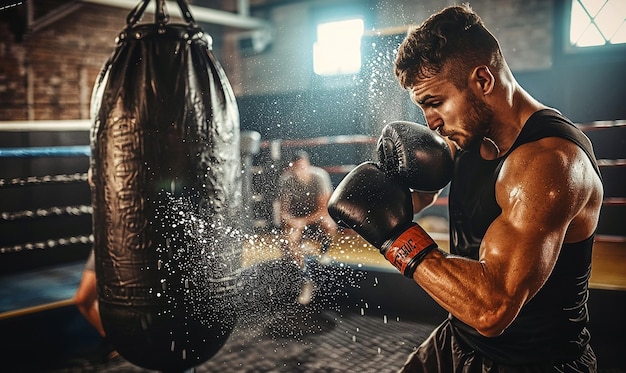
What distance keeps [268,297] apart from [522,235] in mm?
4152

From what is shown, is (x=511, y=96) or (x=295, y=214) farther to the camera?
(x=295, y=214)

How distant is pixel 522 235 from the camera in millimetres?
1199

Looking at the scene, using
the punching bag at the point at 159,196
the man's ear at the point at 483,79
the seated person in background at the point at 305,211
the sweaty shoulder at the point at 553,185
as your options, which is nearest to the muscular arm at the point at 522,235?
the sweaty shoulder at the point at 553,185

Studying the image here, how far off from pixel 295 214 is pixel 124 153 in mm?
3160

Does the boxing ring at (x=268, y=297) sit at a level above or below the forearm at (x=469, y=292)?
below

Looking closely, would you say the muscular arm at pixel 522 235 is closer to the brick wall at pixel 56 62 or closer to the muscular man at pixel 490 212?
the muscular man at pixel 490 212

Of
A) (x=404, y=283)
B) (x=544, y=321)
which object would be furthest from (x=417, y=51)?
(x=404, y=283)

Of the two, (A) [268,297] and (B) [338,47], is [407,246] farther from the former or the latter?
(B) [338,47]

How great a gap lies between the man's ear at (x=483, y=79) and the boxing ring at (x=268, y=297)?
2029mm

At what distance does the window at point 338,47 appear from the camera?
23.0ft

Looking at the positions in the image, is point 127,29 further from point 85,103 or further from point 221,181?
point 85,103

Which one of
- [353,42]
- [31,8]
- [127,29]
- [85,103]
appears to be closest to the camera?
[127,29]

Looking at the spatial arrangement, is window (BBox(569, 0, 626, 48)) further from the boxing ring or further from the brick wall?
the brick wall

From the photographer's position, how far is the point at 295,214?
4.92 meters
